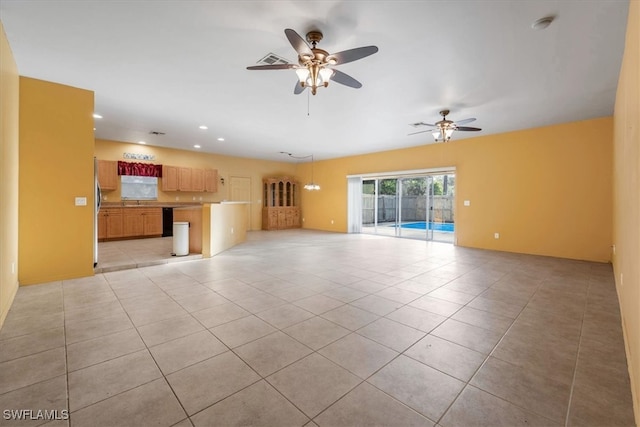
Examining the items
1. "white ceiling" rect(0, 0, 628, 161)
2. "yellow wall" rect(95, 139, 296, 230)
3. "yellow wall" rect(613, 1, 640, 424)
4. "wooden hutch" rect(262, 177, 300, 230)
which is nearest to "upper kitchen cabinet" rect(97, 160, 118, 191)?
"yellow wall" rect(95, 139, 296, 230)

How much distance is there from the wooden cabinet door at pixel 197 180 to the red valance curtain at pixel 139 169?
93 cm

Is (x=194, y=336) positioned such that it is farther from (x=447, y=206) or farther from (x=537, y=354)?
(x=447, y=206)

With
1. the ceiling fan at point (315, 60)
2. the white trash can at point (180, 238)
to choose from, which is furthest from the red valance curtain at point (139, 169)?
the ceiling fan at point (315, 60)

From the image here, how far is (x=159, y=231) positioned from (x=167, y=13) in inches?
272

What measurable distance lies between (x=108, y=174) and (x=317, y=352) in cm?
823

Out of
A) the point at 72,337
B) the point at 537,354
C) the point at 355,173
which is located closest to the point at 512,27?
the point at 537,354

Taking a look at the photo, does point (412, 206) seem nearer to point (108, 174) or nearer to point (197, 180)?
point (197, 180)

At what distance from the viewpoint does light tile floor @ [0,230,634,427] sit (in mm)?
1568

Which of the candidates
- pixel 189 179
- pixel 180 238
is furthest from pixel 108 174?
pixel 180 238

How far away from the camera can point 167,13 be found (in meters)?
2.49

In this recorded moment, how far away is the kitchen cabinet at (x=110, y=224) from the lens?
7156 millimetres

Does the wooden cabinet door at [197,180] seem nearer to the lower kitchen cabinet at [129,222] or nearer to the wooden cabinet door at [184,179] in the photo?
the wooden cabinet door at [184,179]

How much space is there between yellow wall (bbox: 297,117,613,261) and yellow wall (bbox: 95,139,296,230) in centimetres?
579

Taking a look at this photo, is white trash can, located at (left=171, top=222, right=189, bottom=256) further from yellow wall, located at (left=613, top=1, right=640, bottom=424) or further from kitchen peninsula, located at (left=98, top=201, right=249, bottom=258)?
yellow wall, located at (left=613, top=1, right=640, bottom=424)
